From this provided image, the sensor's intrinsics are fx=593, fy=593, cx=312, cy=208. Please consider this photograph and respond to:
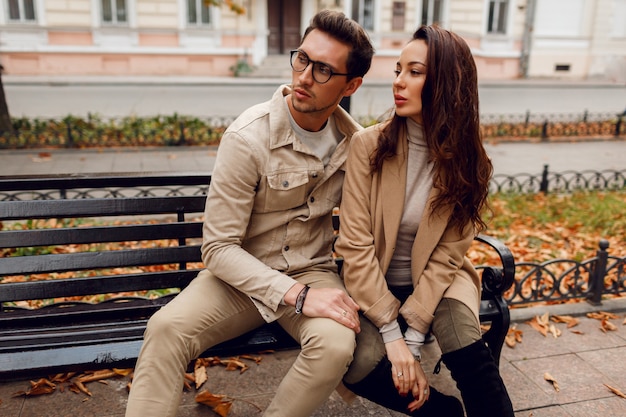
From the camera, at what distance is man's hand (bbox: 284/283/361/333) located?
2371mm

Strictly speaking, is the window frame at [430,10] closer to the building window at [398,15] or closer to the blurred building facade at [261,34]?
the blurred building facade at [261,34]

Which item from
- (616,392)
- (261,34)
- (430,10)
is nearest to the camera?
(616,392)

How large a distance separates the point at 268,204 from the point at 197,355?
71 cm

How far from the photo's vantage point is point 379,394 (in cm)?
244

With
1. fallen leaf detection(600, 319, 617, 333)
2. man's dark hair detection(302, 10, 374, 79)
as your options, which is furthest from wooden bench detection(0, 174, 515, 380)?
fallen leaf detection(600, 319, 617, 333)

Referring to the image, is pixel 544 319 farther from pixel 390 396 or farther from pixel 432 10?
pixel 432 10

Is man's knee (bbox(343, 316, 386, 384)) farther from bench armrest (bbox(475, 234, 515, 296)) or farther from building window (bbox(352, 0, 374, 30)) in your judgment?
building window (bbox(352, 0, 374, 30))

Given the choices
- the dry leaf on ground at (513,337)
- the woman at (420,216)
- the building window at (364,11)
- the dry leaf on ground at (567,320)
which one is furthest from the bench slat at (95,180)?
the building window at (364,11)

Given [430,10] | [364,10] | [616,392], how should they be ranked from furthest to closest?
1. [430,10]
2. [364,10]
3. [616,392]

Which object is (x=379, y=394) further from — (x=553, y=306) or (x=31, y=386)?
(x=553, y=306)

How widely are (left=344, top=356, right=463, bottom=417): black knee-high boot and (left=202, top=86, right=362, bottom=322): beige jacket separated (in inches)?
18.7

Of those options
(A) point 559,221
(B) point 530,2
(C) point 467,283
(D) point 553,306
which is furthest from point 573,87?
(C) point 467,283

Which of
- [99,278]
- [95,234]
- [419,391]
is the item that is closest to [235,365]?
[99,278]

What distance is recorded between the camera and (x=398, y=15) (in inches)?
1004
